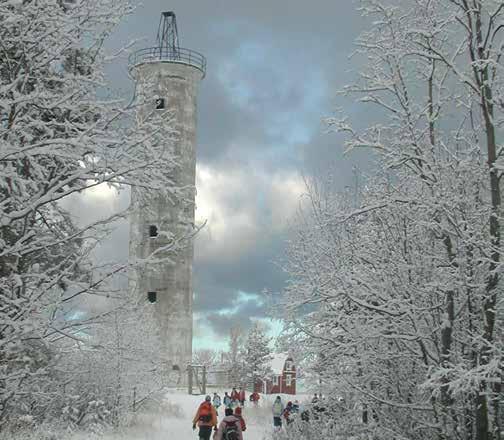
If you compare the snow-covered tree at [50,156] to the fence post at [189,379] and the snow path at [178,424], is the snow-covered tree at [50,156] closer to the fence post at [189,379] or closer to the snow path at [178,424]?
the snow path at [178,424]

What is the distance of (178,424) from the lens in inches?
960

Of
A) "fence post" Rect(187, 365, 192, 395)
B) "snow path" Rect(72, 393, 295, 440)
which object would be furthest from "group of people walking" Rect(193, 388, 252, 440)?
"fence post" Rect(187, 365, 192, 395)

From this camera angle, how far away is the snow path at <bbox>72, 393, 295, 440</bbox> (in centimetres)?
1952

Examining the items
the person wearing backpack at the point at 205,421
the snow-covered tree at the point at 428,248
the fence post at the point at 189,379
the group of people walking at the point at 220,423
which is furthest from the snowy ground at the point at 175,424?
the snow-covered tree at the point at 428,248

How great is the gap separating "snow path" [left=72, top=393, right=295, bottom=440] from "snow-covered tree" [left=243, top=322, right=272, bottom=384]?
31.2 meters

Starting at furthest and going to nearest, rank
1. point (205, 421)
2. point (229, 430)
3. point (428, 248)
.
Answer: point (205, 421) < point (229, 430) < point (428, 248)

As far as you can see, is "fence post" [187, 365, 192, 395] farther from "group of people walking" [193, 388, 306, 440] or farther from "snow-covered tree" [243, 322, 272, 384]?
"snow-covered tree" [243, 322, 272, 384]

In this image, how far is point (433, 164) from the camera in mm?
8867

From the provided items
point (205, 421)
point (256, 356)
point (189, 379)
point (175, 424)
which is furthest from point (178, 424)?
point (256, 356)

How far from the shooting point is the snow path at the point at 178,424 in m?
19.5

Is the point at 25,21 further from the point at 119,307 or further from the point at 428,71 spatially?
the point at 428,71

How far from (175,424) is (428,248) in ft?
55.0

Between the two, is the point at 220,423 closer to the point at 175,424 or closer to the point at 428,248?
the point at 428,248

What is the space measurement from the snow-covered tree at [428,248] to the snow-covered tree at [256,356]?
55229 mm
